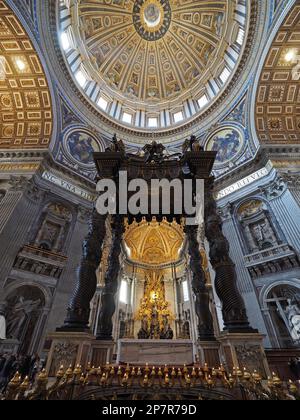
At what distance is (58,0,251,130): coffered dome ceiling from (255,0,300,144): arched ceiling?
337cm

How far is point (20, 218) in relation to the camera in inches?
393

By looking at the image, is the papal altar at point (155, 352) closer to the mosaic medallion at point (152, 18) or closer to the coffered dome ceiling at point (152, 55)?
the coffered dome ceiling at point (152, 55)

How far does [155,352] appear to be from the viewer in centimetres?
658

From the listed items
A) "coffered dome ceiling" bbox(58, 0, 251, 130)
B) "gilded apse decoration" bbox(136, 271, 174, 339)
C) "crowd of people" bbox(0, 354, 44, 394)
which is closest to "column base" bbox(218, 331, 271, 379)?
"crowd of people" bbox(0, 354, 44, 394)

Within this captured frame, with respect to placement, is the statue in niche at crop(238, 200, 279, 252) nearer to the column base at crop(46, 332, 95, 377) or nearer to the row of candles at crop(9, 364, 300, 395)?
the row of candles at crop(9, 364, 300, 395)

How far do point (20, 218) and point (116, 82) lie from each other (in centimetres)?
1695

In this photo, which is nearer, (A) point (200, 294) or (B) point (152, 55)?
(A) point (200, 294)

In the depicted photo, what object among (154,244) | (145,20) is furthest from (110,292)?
(145,20)

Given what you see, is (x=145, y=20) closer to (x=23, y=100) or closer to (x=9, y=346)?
(x=23, y=100)

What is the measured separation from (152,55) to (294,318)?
25206mm

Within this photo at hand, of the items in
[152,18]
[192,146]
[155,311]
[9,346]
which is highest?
[152,18]
